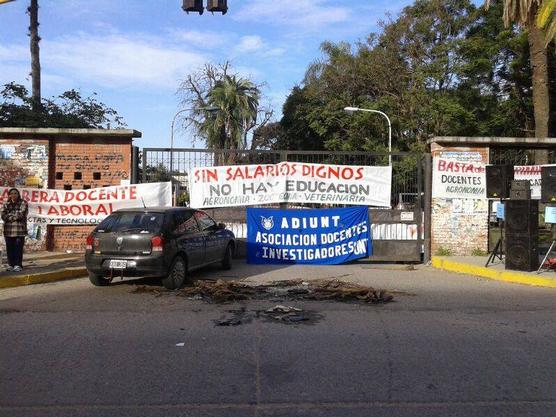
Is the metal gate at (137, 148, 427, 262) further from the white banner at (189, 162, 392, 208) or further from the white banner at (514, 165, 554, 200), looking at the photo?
the white banner at (514, 165, 554, 200)

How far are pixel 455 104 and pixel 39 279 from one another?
1170 inches

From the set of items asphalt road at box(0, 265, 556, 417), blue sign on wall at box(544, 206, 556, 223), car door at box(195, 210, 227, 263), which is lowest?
asphalt road at box(0, 265, 556, 417)

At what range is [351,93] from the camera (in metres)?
42.0

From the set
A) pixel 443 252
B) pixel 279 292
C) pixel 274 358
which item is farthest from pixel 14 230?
pixel 443 252

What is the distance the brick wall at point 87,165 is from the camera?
14281 millimetres

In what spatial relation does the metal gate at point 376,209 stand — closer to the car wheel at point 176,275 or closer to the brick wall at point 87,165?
the brick wall at point 87,165

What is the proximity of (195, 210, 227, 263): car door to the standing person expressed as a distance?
3539 millimetres

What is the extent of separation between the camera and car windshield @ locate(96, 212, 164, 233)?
9.60 m

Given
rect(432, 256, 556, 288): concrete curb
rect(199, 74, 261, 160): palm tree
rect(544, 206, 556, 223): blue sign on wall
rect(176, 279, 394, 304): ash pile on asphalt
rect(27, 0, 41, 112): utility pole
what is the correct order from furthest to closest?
1. rect(199, 74, 261, 160): palm tree
2. rect(27, 0, 41, 112): utility pole
3. rect(544, 206, 556, 223): blue sign on wall
4. rect(432, 256, 556, 288): concrete curb
5. rect(176, 279, 394, 304): ash pile on asphalt

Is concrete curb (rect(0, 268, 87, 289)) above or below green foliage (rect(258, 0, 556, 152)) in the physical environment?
below

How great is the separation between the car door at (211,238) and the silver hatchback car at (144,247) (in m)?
0.60

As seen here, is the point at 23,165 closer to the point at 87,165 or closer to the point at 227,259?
the point at 87,165

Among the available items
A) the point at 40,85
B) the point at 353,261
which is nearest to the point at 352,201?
the point at 353,261

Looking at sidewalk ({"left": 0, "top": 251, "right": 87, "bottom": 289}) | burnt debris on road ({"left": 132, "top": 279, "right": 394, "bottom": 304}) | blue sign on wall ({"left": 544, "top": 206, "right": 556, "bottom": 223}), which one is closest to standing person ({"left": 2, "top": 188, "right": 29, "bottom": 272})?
sidewalk ({"left": 0, "top": 251, "right": 87, "bottom": 289})
